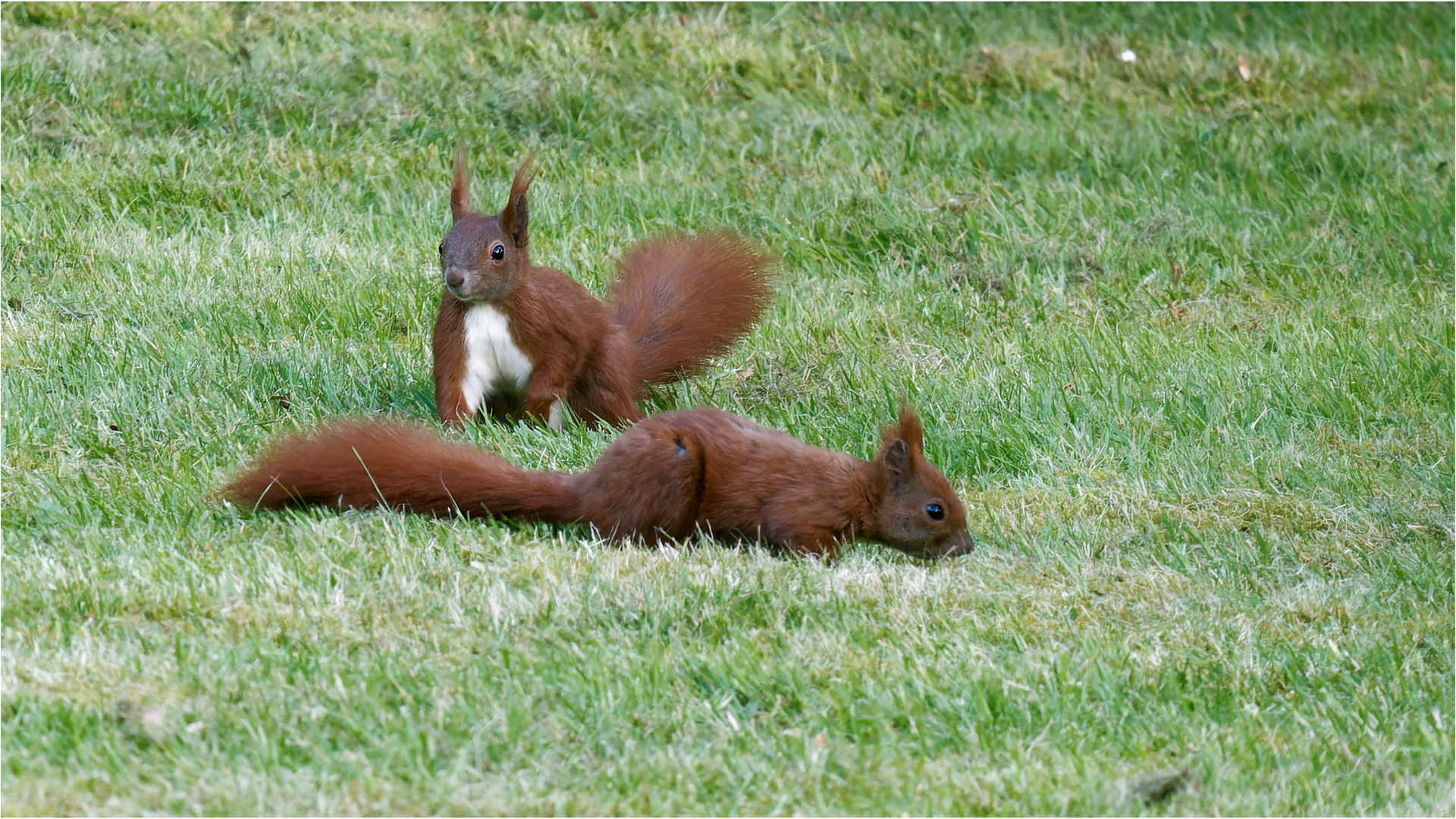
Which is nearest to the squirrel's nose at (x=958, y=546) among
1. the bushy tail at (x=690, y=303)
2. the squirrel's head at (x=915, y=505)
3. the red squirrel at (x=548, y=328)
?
the squirrel's head at (x=915, y=505)

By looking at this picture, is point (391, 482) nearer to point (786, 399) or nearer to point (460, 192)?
point (460, 192)

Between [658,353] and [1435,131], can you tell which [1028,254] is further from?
[1435,131]

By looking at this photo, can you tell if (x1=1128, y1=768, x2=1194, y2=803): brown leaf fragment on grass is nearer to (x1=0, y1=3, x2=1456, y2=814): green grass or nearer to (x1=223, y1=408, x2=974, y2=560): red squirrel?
(x1=0, y1=3, x2=1456, y2=814): green grass

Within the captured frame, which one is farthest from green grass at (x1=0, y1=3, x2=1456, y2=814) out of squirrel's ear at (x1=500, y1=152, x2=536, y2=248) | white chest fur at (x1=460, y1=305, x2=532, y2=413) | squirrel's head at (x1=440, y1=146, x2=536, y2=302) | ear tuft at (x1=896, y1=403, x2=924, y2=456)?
squirrel's ear at (x1=500, y1=152, x2=536, y2=248)

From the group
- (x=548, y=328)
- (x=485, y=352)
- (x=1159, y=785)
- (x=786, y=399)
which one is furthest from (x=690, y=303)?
(x=1159, y=785)

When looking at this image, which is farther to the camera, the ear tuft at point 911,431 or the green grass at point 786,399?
the ear tuft at point 911,431

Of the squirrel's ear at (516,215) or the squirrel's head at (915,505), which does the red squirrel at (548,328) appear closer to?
the squirrel's ear at (516,215)

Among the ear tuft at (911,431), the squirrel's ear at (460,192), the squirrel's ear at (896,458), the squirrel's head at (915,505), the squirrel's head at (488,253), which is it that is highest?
the squirrel's ear at (460,192)

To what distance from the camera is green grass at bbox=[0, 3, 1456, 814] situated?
8.97 ft

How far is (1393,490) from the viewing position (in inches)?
163

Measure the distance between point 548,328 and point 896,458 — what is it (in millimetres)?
1165

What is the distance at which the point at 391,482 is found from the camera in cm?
367

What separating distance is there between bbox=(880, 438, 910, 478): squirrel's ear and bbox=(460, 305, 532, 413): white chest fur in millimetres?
1161

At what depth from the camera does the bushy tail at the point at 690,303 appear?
477 cm
